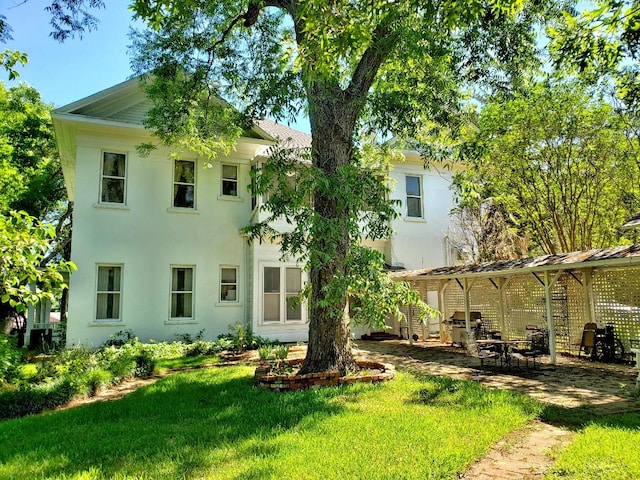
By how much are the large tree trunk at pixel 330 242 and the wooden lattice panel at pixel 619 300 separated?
7628 millimetres

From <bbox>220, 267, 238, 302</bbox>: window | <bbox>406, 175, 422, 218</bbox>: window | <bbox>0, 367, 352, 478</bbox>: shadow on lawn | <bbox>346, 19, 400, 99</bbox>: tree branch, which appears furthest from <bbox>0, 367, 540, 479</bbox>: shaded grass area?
<bbox>406, 175, 422, 218</bbox>: window

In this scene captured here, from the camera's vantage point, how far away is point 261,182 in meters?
7.66

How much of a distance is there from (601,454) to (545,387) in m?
3.75

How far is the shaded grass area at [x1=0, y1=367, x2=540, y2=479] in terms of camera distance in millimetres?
4207

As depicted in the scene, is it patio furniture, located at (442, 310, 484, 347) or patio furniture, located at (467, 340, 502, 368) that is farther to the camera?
patio furniture, located at (442, 310, 484, 347)

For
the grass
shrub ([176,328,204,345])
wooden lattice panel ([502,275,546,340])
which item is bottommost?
the grass

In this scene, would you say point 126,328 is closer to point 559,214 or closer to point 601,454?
point 601,454

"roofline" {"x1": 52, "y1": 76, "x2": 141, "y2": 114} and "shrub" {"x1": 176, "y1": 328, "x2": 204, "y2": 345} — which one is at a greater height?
"roofline" {"x1": 52, "y1": 76, "x2": 141, "y2": 114}

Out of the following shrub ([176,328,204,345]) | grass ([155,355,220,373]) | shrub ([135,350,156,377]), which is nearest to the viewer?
shrub ([135,350,156,377])

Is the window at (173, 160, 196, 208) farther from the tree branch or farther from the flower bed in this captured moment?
the flower bed

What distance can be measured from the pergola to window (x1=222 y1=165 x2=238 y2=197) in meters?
6.68

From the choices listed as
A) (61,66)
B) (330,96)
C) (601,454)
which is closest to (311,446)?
(601,454)

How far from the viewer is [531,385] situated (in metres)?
8.11

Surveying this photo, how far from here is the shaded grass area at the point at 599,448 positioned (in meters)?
4.03
